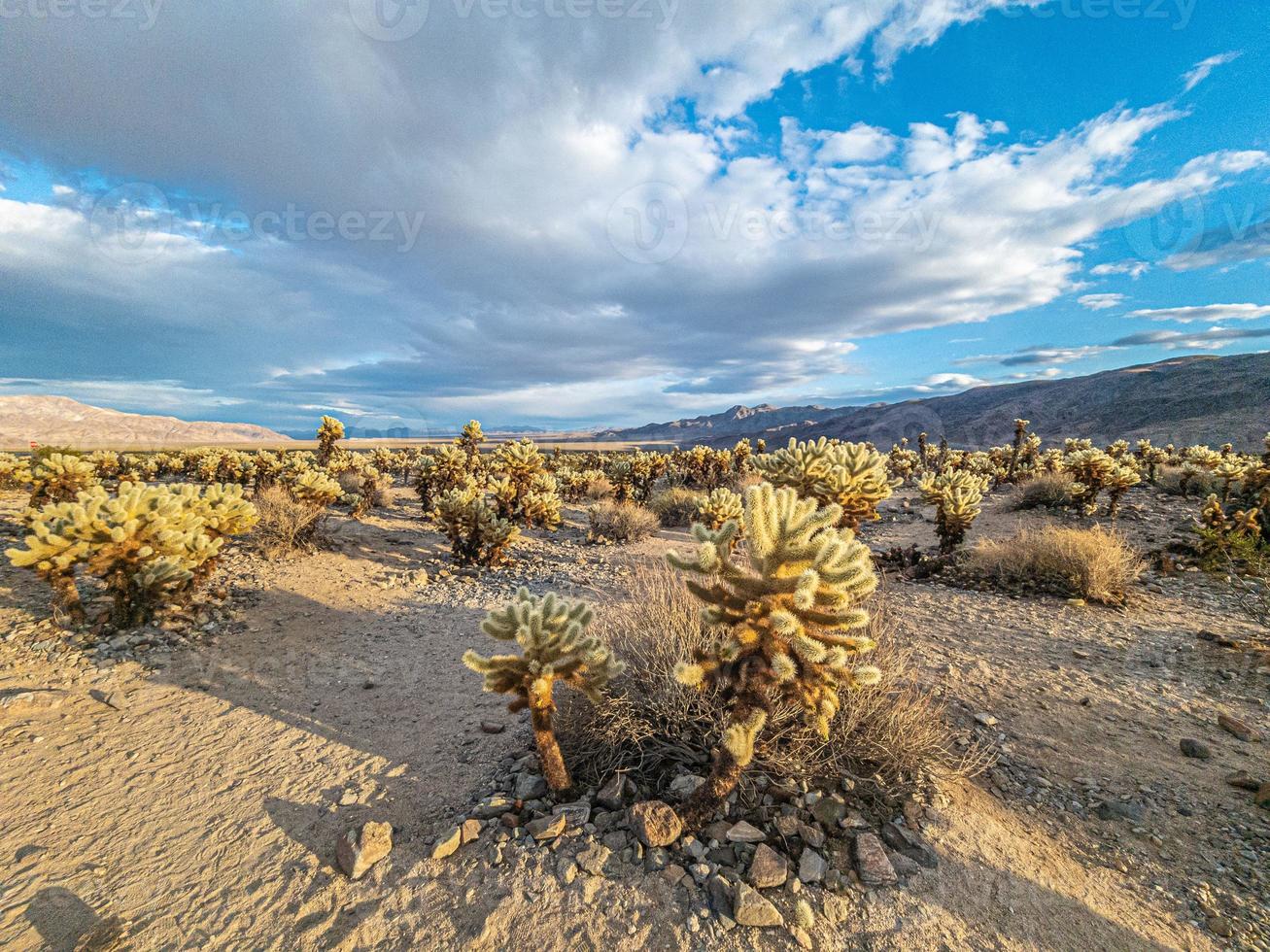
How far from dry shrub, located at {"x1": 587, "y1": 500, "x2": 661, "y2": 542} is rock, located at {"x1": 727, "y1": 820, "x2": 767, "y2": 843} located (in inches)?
336

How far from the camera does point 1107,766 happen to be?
3.50 m

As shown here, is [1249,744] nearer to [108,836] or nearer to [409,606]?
[108,836]

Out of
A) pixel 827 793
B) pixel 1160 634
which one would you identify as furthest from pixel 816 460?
pixel 827 793

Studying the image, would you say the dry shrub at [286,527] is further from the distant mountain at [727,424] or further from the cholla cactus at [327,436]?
the distant mountain at [727,424]

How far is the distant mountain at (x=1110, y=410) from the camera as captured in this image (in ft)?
124

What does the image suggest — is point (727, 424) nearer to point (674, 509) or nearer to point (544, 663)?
point (674, 509)

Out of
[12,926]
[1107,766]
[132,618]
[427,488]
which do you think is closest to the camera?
[12,926]

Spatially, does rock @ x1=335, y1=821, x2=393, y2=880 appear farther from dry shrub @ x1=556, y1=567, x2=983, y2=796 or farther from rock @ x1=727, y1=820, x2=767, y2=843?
rock @ x1=727, y1=820, x2=767, y2=843

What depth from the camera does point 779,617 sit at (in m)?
A: 2.35

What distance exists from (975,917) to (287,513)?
10.4m

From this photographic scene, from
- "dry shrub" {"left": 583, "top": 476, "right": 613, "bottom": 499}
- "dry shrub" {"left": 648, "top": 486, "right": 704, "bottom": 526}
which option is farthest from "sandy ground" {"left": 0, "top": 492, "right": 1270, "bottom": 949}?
"dry shrub" {"left": 583, "top": 476, "right": 613, "bottom": 499}

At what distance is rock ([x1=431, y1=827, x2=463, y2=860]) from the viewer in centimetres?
280

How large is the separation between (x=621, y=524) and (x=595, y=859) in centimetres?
879

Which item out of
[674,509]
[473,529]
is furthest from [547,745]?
[674,509]
